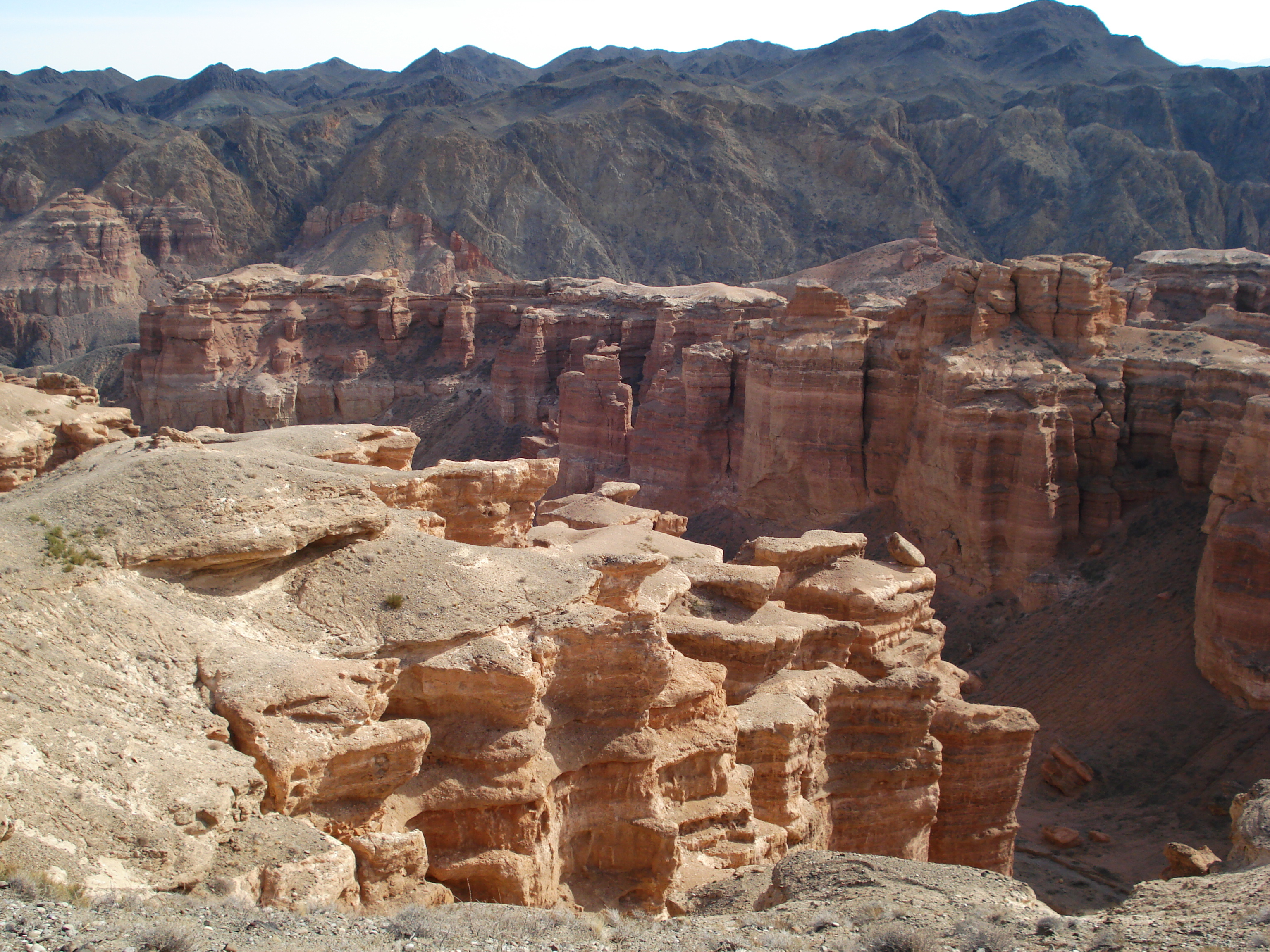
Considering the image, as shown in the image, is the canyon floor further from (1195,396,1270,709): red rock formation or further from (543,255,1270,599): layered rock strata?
(543,255,1270,599): layered rock strata

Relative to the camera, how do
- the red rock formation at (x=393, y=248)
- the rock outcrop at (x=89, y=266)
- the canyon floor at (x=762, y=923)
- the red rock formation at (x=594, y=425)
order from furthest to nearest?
the red rock formation at (x=393, y=248) → the rock outcrop at (x=89, y=266) → the red rock formation at (x=594, y=425) → the canyon floor at (x=762, y=923)

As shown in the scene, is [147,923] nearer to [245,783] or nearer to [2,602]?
[245,783]

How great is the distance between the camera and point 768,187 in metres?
97.5

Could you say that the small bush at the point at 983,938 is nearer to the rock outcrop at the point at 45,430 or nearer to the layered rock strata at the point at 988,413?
the rock outcrop at the point at 45,430

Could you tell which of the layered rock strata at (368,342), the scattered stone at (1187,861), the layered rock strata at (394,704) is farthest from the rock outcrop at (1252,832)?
the layered rock strata at (368,342)

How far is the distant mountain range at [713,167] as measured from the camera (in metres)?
87.6

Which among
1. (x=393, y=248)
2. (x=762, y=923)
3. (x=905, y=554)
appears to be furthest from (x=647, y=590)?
(x=393, y=248)

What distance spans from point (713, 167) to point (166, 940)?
3739 inches

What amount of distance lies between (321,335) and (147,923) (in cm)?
5226

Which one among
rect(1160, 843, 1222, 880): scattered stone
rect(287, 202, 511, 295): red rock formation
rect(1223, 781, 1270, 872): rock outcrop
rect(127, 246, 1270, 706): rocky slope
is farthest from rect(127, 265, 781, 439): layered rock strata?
rect(1223, 781, 1270, 872): rock outcrop

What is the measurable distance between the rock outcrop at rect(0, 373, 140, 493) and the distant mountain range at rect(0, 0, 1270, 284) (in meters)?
59.5

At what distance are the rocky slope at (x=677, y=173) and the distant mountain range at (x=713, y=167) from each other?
0.22 metres

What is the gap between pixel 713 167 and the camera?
96562mm

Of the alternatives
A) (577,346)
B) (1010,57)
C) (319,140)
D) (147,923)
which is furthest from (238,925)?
(1010,57)
